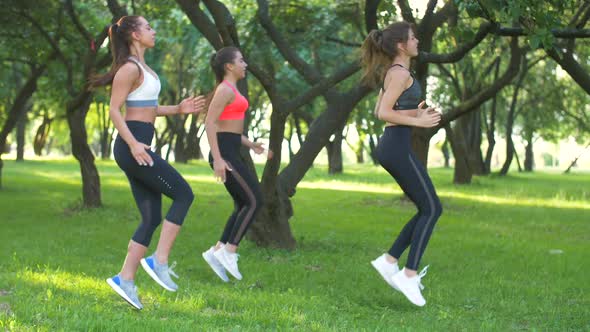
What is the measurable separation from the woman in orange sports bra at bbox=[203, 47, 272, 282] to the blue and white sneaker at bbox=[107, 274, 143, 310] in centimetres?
183

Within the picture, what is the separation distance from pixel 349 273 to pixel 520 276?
1910 mm

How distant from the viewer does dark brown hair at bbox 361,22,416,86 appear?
21.0 ft

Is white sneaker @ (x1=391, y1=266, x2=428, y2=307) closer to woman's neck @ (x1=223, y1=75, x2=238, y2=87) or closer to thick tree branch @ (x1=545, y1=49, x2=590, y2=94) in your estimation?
woman's neck @ (x1=223, y1=75, x2=238, y2=87)

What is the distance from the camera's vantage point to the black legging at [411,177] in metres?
6.27

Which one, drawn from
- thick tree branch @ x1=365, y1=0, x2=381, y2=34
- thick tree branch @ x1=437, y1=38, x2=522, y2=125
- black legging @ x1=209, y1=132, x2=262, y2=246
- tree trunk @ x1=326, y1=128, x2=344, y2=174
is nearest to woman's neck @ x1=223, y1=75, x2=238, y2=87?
black legging @ x1=209, y1=132, x2=262, y2=246

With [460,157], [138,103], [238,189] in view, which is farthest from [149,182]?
[460,157]

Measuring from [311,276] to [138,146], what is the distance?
3.18m

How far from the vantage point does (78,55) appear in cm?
1734

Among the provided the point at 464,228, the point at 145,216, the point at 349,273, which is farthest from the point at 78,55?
the point at 145,216

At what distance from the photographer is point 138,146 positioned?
5559 mm

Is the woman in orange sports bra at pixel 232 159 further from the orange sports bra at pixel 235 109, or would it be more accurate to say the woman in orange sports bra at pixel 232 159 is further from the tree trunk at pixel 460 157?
the tree trunk at pixel 460 157

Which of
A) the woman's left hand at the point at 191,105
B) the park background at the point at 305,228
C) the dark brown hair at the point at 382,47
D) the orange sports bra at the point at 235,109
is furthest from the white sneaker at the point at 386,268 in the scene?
the orange sports bra at the point at 235,109

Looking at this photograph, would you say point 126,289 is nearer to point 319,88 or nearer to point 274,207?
point 274,207

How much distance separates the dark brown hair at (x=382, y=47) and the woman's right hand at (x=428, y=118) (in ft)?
1.69
